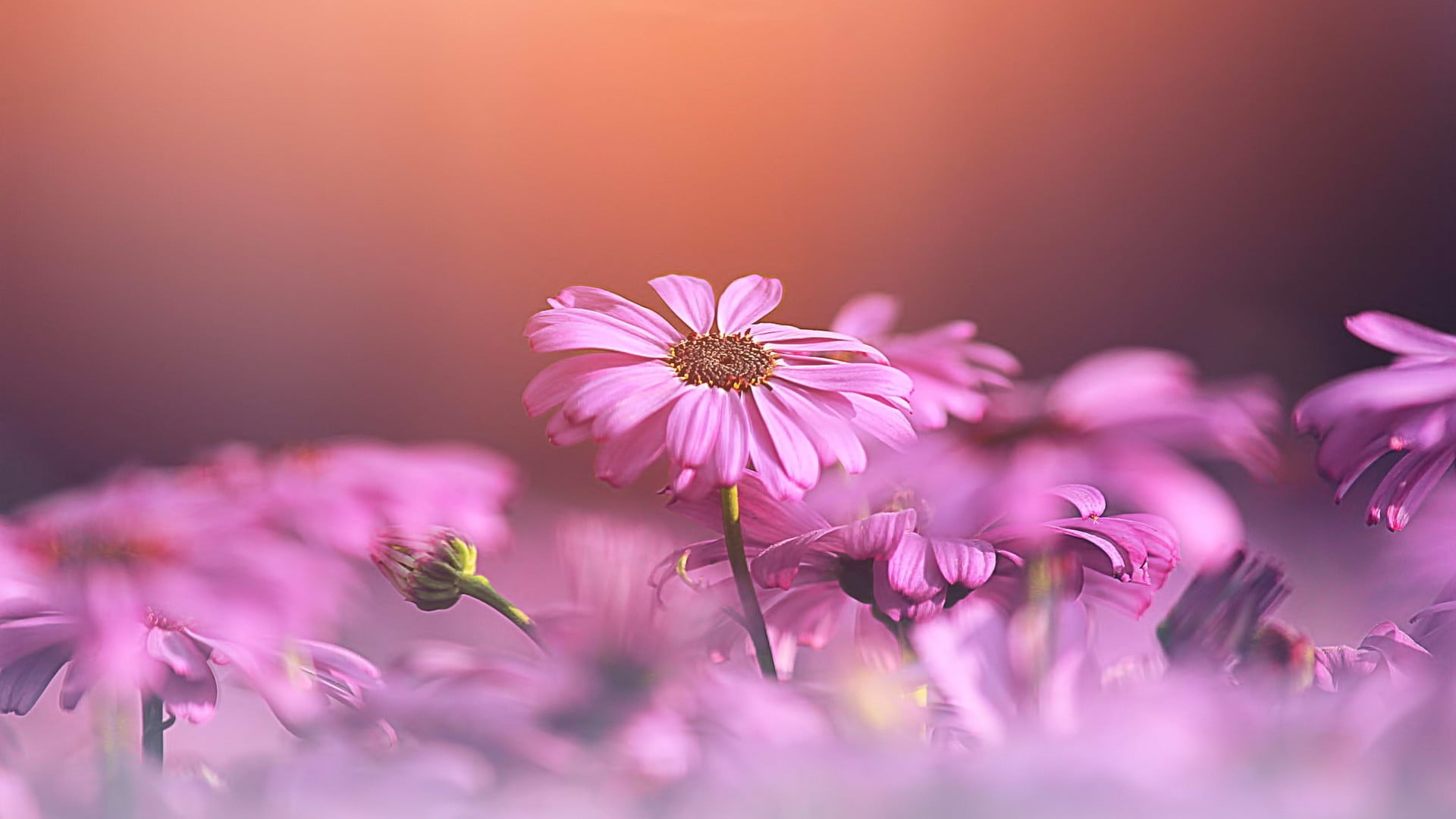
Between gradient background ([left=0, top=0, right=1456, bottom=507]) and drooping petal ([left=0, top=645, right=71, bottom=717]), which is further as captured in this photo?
gradient background ([left=0, top=0, right=1456, bottom=507])

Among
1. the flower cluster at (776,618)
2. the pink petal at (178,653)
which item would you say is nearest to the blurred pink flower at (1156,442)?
the flower cluster at (776,618)

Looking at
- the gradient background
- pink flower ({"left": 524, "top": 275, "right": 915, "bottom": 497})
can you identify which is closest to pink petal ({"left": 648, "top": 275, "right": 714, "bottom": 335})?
pink flower ({"left": 524, "top": 275, "right": 915, "bottom": 497})

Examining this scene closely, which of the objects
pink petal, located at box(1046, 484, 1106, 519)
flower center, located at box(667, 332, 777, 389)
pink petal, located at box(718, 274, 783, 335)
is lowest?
pink petal, located at box(1046, 484, 1106, 519)

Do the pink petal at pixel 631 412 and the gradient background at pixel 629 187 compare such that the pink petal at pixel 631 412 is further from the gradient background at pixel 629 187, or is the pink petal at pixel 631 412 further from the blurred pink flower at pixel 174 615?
the gradient background at pixel 629 187

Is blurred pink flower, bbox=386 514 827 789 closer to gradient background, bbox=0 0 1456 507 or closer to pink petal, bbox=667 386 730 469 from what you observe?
pink petal, bbox=667 386 730 469

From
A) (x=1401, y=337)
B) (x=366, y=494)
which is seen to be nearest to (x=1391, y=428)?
(x=1401, y=337)

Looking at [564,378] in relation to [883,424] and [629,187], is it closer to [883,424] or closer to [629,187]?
[883,424]

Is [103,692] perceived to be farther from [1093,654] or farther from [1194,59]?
[1194,59]
